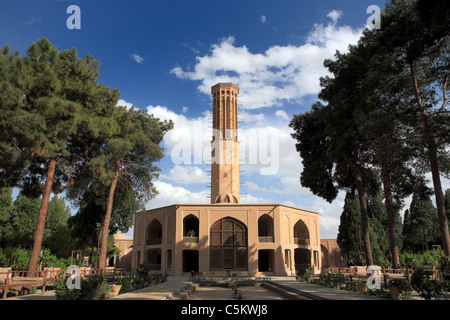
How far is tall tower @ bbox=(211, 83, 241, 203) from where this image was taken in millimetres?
36062

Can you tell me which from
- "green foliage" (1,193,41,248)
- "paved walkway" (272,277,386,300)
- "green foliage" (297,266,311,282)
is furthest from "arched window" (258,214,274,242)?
"green foliage" (1,193,41,248)

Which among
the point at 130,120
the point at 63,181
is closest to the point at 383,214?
the point at 130,120

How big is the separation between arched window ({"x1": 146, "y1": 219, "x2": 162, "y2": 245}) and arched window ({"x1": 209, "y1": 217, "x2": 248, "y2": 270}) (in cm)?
610

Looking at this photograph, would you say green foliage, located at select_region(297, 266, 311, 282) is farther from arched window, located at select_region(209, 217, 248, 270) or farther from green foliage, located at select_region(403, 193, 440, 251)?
green foliage, located at select_region(403, 193, 440, 251)

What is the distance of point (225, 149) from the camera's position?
121 feet

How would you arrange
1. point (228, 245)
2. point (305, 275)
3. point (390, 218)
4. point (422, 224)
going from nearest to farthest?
1. point (390, 218)
2. point (305, 275)
3. point (228, 245)
4. point (422, 224)

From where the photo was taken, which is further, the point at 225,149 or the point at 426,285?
the point at 225,149

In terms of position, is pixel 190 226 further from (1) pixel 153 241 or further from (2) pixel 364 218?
(2) pixel 364 218

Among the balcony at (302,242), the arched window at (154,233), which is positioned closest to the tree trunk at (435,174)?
the balcony at (302,242)

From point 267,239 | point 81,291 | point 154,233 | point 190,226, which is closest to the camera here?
point 81,291

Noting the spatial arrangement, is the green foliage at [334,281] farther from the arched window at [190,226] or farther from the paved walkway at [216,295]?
the arched window at [190,226]

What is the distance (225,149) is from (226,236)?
10167 millimetres

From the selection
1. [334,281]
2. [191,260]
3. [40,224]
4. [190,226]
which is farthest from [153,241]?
[334,281]

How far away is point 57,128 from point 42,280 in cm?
701
